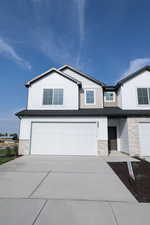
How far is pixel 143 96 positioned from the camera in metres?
13.1

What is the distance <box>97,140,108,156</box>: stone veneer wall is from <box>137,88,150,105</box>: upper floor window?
519cm

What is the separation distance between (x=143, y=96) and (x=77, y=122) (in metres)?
6.76

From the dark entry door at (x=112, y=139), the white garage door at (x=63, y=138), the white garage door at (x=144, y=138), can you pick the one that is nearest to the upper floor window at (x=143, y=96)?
the white garage door at (x=144, y=138)

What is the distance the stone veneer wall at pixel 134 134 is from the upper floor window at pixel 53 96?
6.54 metres

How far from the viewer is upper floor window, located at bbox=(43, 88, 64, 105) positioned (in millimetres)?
13398

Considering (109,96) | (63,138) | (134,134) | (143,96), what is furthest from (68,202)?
(109,96)

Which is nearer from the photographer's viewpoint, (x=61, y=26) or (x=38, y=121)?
(x=61, y=26)

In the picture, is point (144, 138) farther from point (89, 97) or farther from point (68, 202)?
point (68, 202)

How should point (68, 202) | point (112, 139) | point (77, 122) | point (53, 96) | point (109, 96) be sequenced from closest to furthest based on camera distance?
point (68, 202)
point (77, 122)
point (53, 96)
point (112, 139)
point (109, 96)

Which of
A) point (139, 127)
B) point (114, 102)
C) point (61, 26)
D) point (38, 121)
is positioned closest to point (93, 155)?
point (139, 127)

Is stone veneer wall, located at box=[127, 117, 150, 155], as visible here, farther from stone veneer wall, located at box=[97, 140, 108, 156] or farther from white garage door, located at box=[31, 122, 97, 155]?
white garage door, located at box=[31, 122, 97, 155]

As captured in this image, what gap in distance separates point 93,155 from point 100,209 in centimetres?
814

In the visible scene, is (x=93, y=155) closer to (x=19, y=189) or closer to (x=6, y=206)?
(x=19, y=189)

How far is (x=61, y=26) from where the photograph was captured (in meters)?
10.0
